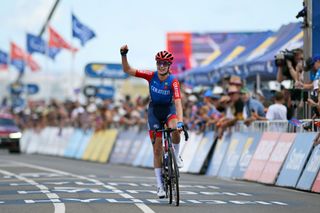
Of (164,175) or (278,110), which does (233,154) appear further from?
(164,175)

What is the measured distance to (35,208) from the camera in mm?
13664

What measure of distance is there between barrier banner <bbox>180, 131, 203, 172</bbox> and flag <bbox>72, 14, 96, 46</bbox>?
1855 cm

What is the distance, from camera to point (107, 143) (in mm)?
35250

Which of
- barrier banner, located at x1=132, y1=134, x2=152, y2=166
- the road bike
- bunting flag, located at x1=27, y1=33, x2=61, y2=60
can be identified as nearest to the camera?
the road bike

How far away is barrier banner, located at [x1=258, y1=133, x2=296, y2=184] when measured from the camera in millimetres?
19641

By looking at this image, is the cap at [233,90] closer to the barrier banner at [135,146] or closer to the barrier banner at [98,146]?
the barrier banner at [135,146]

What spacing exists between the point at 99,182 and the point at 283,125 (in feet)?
12.3

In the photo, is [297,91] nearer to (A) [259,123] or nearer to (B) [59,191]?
(A) [259,123]

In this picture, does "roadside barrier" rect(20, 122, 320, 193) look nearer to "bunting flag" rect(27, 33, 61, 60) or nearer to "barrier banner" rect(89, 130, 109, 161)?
"barrier banner" rect(89, 130, 109, 161)

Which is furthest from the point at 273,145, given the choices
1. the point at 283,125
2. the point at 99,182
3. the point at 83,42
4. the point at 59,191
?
the point at 83,42

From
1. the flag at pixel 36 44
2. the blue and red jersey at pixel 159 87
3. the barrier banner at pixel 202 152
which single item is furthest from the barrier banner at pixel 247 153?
the flag at pixel 36 44

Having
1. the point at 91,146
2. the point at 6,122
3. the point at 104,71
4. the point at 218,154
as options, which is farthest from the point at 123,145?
the point at 104,71

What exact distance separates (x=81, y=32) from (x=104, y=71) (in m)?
4.93

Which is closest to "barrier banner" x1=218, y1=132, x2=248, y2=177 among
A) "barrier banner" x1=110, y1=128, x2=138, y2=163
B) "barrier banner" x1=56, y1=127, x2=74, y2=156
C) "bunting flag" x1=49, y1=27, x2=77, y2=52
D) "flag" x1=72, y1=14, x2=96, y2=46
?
"barrier banner" x1=110, y1=128, x2=138, y2=163
